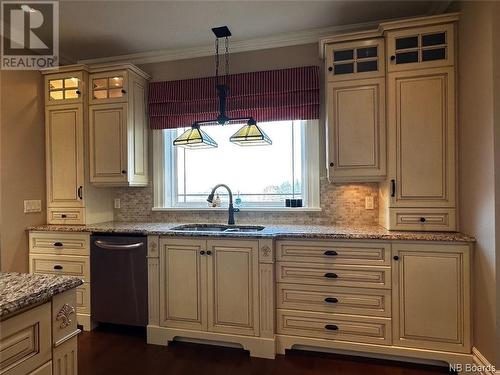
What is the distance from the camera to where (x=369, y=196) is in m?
2.80

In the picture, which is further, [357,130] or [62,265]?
[62,265]

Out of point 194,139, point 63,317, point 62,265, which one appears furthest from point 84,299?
point 63,317

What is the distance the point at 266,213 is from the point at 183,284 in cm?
104

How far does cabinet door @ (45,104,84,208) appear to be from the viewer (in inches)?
119

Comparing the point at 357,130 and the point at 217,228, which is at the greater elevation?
the point at 357,130

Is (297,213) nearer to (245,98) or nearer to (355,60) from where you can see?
(245,98)

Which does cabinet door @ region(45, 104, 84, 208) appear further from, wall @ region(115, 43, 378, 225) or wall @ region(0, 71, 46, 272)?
wall @ region(115, 43, 378, 225)

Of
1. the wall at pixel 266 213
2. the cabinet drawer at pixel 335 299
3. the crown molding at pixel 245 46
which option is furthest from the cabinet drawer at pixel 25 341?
the crown molding at pixel 245 46

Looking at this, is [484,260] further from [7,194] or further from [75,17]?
[7,194]

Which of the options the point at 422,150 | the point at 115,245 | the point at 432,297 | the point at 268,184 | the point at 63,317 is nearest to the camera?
the point at 63,317

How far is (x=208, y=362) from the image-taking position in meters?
2.29

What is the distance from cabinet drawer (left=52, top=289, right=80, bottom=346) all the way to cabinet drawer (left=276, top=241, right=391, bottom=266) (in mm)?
1490

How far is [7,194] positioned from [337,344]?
3114mm

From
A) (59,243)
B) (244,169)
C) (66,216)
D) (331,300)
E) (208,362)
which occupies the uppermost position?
(244,169)
